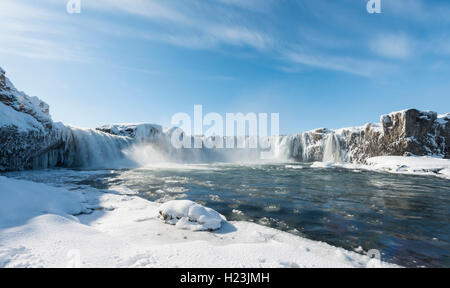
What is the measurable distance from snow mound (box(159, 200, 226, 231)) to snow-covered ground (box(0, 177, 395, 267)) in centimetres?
12

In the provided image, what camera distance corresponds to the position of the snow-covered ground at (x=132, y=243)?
8.64ft

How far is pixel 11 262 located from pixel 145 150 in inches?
1206

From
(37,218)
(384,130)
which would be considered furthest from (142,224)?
(384,130)

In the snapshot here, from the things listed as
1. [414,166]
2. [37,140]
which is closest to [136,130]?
[37,140]

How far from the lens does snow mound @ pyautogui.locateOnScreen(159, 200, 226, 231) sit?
4527 millimetres

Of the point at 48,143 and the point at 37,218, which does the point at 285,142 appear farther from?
the point at 37,218

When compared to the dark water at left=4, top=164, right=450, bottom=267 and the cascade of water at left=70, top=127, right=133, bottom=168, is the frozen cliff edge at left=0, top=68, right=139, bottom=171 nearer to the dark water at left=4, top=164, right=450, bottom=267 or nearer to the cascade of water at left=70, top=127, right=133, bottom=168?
the cascade of water at left=70, top=127, right=133, bottom=168

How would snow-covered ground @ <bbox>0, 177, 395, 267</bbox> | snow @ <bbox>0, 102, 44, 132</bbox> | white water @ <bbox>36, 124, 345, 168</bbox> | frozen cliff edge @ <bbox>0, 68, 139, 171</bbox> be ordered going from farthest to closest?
white water @ <bbox>36, 124, 345, 168</bbox>, frozen cliff edge @ <bbox>0, 68, 139, 171</bbox>, snow @ <bbox>0, 102, 44, 132</bbox>, snow-covered ground @ <bbox>0, 177, 395, 267</bbox>

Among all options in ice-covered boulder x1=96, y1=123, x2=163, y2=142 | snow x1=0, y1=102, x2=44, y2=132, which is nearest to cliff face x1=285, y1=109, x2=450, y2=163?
ice-covered boulder x1=96, y1=123, x2=163, y2=142

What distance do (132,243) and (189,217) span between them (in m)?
1.53

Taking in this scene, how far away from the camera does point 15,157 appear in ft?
48.6

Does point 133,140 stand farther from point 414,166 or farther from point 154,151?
point 414,166

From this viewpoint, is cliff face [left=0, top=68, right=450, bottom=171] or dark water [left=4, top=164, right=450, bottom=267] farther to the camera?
cliff face [left=0, top=68, right=450, bottom=171]

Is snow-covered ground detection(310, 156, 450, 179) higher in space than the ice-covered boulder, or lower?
lower
